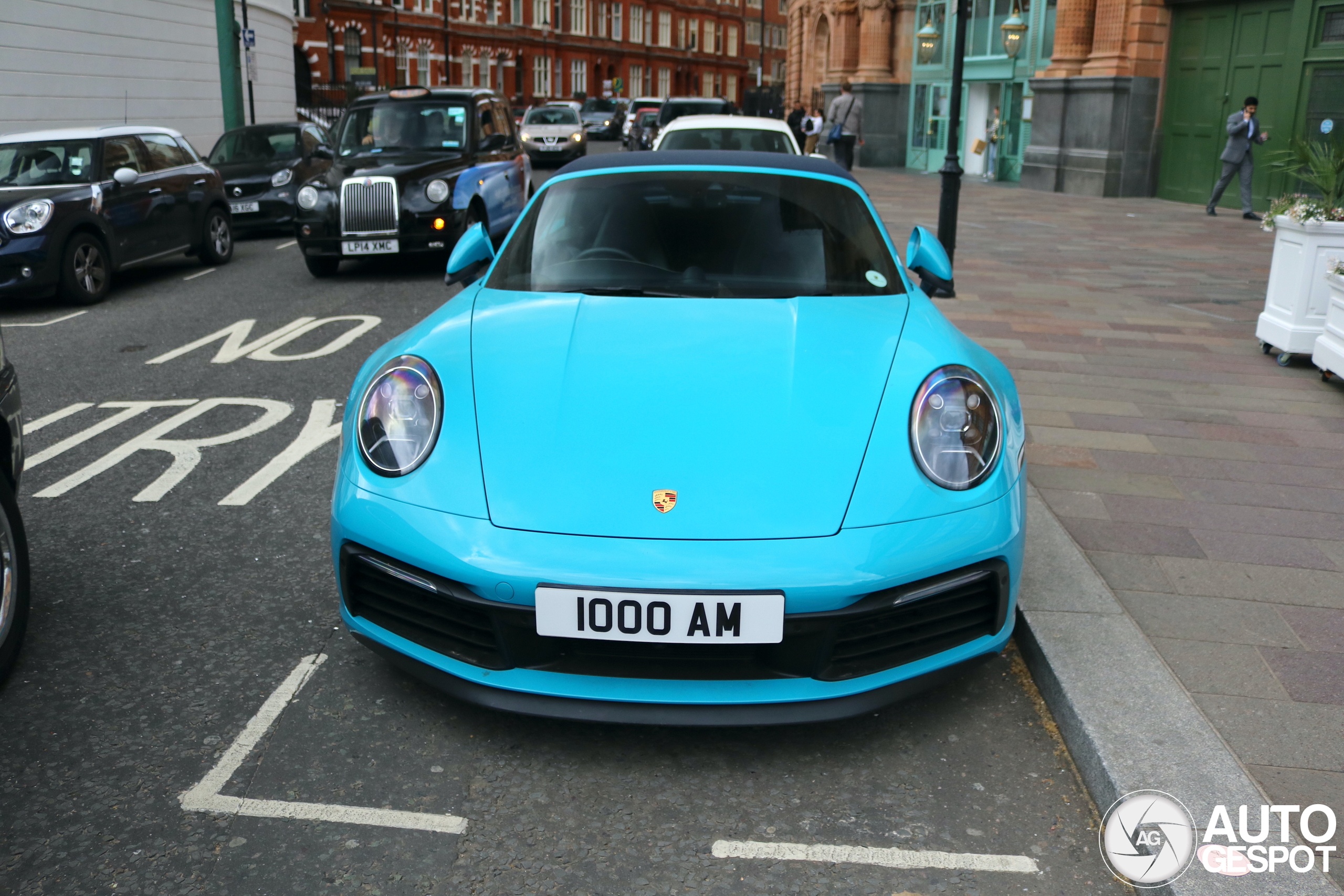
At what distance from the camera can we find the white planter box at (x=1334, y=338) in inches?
265

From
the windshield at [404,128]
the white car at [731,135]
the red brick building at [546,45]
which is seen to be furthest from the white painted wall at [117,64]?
the red brick building at [546,45]

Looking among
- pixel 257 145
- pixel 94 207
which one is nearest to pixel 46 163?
pixel 94 207

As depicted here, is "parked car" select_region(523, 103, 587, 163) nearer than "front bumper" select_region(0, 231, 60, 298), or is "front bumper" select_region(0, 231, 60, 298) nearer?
"front bumper" select_region(0, 231, 60, 298)

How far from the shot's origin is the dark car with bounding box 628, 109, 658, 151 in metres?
30.1

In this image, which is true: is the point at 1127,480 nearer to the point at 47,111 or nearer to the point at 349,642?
the point at 349,642

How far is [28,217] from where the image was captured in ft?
32.7

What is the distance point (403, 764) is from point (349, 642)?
779mm

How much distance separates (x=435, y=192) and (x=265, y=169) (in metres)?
5.34

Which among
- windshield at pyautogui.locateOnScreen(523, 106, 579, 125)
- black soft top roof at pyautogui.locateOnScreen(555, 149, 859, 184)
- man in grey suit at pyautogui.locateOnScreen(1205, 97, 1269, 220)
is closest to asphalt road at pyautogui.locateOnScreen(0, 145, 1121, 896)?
black soft top roof at pyautogui.locateOnScreen(555, 149, 859, 184)

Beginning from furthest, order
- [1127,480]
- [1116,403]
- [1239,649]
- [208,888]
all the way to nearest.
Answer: [1116,403] → [1127,480] → [1239,649] → [208,888]

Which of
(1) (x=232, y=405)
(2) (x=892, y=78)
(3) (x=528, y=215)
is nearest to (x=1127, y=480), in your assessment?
(3) (x=528, y=215)

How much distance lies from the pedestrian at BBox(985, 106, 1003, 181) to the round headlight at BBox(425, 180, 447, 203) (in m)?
18.7

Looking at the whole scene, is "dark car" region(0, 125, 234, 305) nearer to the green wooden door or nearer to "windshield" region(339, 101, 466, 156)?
"windshield" region(339, 101, 466, 156)

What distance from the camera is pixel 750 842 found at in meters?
2.58
